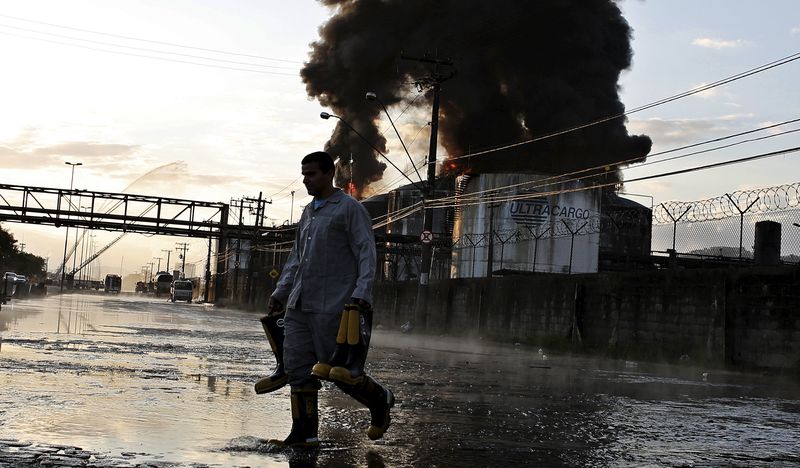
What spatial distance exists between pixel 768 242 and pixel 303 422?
17116 mm

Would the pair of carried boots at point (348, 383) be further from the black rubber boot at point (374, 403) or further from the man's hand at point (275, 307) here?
the man's hand at point (275, 307)

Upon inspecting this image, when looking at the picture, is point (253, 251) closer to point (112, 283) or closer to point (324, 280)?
point (112, 283)

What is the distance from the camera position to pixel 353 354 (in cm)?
587

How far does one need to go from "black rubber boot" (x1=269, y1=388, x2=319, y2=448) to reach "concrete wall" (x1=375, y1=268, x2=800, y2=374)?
12.4 meters

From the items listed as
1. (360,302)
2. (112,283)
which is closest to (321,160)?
(360,302)

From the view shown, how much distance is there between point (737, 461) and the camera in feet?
20.1

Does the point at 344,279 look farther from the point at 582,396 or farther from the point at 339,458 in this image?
the point at 582,396

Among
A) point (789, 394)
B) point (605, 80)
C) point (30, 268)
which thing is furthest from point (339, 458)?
point (30, 268)

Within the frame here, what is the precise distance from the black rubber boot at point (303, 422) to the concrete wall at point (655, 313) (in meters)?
12.4

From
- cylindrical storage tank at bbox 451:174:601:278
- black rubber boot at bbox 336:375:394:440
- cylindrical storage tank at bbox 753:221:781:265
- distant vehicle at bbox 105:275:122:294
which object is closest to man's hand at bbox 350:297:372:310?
black rubber boot at bbox 336:375:394:440

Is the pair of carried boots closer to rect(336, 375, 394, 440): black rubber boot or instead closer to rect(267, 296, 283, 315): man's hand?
rect(336, 375, 394, 440): black rubber boot

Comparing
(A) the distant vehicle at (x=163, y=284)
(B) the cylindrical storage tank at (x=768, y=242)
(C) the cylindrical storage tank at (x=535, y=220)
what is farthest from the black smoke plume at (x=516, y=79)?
(A) the distant vehicle at (x=163, y=284)

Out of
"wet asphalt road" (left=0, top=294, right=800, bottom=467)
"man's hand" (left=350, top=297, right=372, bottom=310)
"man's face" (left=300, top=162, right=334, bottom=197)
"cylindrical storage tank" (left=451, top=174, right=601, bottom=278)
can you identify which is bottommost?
"wet asphalt road" (left=0, top=294, right=800, bottom=467)

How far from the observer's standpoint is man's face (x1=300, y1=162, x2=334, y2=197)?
254 inches
